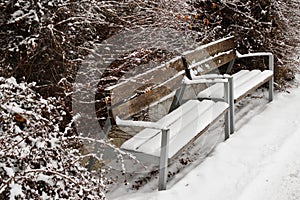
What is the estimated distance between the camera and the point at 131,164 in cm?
446

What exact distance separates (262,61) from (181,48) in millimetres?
1734

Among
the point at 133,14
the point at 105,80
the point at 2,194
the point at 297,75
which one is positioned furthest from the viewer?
the point at 297,75

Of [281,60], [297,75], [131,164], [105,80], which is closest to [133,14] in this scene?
[105,80]

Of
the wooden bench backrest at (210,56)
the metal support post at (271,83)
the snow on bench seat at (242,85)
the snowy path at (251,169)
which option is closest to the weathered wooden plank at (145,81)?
the wooden bench backrest at (210,56)

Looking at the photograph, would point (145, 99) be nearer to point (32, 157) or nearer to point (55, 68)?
point (55, 68)

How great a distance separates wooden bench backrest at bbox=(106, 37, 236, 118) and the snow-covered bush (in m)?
0.95

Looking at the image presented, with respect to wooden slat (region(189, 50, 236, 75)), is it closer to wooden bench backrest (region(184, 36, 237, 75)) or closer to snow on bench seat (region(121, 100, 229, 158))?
wooden bench backrest (region(184, 36, 237, 75))

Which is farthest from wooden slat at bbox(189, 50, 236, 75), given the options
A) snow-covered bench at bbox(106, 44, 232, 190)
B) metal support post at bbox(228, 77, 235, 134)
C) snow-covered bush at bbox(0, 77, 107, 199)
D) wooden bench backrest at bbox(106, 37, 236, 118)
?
snow-covered bush at bbox(0, 77, 107, 199)

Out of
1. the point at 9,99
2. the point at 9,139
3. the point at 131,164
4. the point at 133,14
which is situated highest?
the point at 133,14

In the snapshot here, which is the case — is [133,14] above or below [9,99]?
above

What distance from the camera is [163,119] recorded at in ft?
14.6

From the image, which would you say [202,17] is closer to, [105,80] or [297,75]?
[297,75]

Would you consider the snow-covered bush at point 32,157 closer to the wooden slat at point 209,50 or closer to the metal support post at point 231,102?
the metal support post at point 231,102

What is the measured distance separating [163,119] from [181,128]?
1.16 ft
